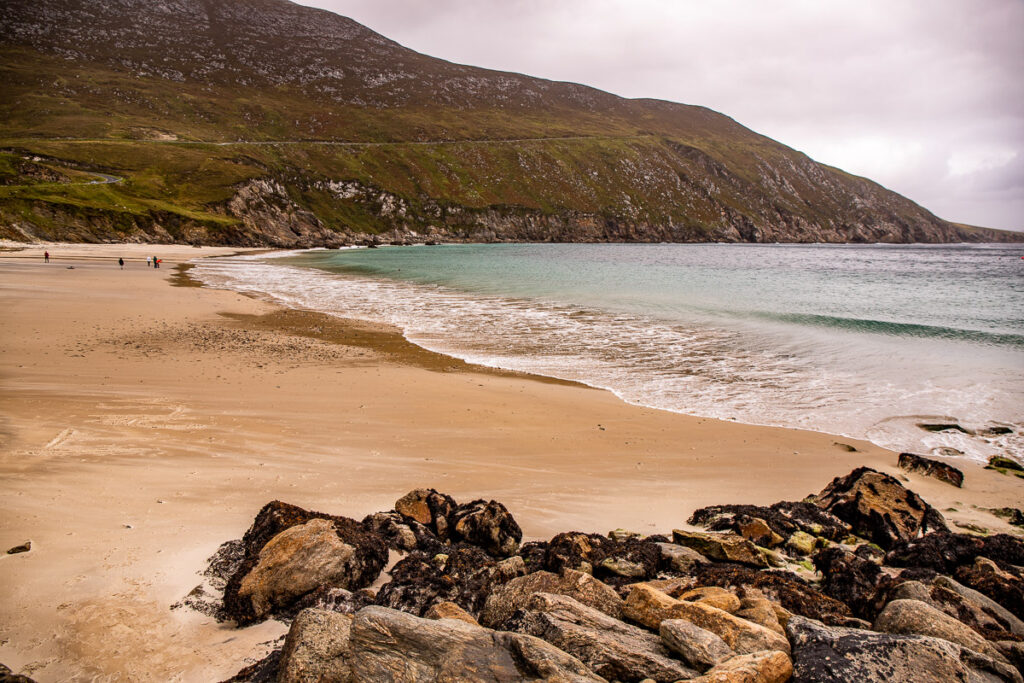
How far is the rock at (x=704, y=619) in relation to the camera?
3721 millimetres

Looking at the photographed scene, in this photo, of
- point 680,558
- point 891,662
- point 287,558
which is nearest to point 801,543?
point 680,558

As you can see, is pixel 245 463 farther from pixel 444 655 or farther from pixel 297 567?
pixel 444 655

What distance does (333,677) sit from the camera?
3098 mm

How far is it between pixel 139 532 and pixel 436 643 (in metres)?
4.33

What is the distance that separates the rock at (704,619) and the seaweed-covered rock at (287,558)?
256 cm

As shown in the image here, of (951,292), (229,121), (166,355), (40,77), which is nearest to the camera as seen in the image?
(166,355)

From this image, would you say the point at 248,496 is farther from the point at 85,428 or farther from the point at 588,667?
the point at 588,667

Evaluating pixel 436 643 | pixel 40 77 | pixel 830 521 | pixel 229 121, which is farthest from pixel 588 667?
pixel 40 77

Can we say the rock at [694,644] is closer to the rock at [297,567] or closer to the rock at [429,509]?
the rock at [297,567]

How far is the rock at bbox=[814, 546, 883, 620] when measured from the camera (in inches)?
193

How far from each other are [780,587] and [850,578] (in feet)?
2.99

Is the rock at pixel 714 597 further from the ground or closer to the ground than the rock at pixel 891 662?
closer to the ground

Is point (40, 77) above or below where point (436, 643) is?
above

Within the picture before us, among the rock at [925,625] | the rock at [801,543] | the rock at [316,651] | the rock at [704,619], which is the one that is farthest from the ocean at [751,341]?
the rock at [316,651]
